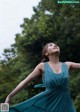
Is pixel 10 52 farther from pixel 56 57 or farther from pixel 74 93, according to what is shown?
pixel 56 57

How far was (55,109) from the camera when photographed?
4180 millimetres

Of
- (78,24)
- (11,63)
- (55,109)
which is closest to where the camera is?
(55,109)

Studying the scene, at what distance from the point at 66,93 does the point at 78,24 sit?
59.9ft

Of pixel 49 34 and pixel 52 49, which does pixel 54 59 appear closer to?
pixel 52 49

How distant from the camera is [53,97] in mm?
4211

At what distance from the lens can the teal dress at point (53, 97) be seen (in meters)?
4.19

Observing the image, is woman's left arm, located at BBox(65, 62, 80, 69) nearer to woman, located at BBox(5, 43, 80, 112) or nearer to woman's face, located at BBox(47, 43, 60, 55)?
woman, located at BBox(5, 43, 80, 112)

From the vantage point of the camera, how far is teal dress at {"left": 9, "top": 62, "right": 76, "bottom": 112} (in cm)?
419

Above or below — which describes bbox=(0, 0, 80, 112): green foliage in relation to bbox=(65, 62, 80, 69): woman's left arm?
above

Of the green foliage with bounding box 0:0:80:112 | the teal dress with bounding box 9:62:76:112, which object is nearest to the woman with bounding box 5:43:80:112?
the teal dress with bounding box 9:62:76:112

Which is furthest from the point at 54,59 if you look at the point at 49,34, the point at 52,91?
the point at 49,34

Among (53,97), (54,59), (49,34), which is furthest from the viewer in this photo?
(49,34)

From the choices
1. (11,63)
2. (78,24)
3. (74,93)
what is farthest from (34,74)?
(11,63)

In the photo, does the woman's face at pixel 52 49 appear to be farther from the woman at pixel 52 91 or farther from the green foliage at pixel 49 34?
the green foliage at pixel 49 34
